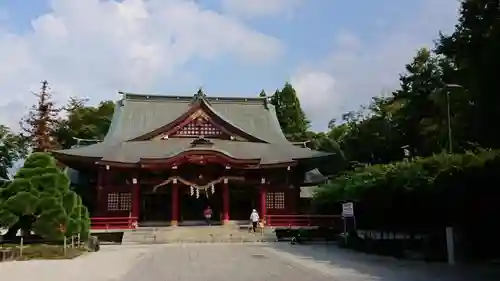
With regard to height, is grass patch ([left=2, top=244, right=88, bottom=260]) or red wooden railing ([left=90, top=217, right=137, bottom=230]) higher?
red wooden railing ([left=90, top=217, right=137, bottom=230])

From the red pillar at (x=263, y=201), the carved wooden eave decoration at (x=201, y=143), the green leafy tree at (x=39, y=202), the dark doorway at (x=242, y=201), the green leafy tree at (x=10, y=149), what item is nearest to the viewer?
the green leafy tree at (x=39, y=202)

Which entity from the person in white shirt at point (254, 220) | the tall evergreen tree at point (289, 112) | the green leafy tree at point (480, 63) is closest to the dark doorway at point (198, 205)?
the person in white shirt at point (254, 220)

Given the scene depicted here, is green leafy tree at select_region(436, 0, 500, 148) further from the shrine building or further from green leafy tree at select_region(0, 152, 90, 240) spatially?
the shrine building

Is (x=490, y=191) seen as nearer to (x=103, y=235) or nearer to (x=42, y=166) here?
(x=42, y=166)

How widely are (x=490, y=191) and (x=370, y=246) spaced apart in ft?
21.1

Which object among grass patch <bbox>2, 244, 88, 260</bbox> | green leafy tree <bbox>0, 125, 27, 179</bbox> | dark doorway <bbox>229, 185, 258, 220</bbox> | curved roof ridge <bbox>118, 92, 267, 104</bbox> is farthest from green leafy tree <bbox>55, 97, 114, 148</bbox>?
grass patch <bbox>2, 244, 88, 260</bbox>

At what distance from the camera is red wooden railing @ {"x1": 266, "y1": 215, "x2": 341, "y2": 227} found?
3178cm

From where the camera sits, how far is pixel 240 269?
49.7ft

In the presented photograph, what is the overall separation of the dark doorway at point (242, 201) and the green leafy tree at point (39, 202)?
15.0 meters

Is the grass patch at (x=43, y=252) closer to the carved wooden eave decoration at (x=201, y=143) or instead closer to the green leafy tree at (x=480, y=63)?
the green leafy tree at (x=480, y=63)

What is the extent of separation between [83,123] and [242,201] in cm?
3119

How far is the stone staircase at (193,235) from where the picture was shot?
29719 millimetres

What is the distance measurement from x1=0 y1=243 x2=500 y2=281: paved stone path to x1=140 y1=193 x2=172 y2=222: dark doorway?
15.9m

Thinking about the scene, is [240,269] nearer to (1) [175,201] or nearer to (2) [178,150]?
(1) [175,201]
